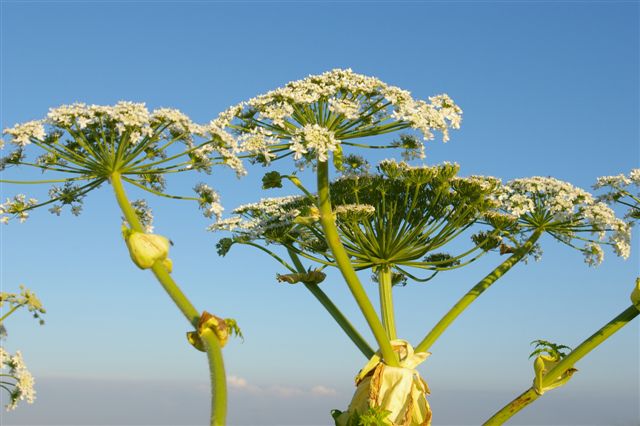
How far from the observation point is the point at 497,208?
12141 mm

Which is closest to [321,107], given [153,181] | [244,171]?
[244,171]

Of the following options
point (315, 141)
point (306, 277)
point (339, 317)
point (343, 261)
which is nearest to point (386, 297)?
point (339, 317)

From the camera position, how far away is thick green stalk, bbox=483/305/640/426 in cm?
1030

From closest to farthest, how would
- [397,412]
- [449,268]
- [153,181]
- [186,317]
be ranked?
[186,317], [153,181], [397,412], [449,268]

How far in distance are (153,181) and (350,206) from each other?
3200mm

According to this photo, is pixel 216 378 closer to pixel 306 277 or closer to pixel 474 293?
pixel 306 277

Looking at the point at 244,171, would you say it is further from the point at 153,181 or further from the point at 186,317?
the point at 186,317

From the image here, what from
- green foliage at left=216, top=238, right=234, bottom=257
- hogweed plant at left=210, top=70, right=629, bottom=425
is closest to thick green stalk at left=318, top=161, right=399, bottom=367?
hogweed plant at left=210, top=70, right=629, bottom=425

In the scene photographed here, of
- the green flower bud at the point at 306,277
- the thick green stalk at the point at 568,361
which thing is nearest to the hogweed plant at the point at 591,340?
the thick green stalk at the point at 568,361

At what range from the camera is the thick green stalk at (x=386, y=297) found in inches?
474

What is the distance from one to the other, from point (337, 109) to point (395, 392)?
4.53 metres

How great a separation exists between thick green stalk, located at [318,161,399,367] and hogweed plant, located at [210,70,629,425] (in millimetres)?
17

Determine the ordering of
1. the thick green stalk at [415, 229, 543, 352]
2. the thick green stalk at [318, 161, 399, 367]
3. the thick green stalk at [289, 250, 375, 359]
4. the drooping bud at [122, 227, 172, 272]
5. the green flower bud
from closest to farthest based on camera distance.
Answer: the drooping bud at [122, 227, 172, 272]
the thick green stalk at [318, 161, 399, 367]
the thick green stalk at [415, 229, 543, 352]
the thick green stalk at [289, 250, 375, 359]
the green flower bud

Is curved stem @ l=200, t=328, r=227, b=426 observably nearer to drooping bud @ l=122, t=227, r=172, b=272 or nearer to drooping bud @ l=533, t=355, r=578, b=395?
drooping bud @ l=122, t=227, r=172, b=272
